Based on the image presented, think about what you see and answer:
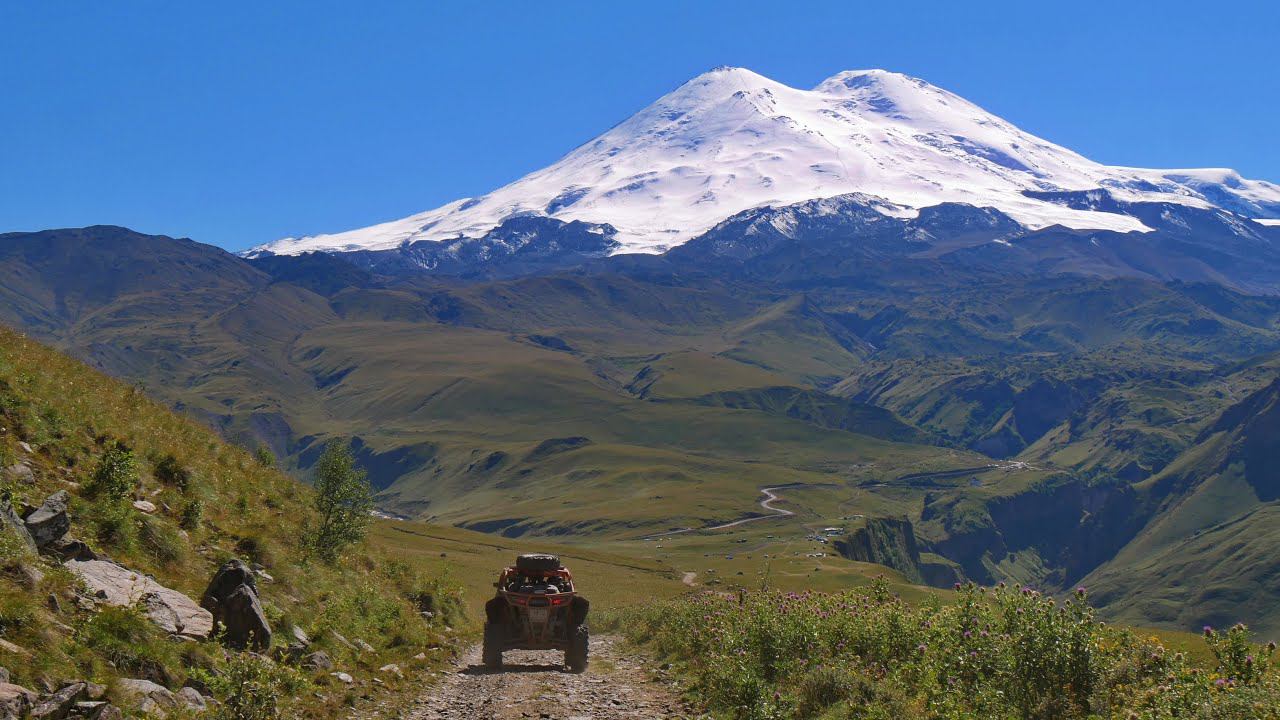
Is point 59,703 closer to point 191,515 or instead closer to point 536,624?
point 191,515

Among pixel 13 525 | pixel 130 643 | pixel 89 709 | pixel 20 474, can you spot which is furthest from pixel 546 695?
pixel 20 474

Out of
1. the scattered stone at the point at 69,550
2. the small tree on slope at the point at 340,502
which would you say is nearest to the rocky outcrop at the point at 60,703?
the scattered stone at the point at 69,550

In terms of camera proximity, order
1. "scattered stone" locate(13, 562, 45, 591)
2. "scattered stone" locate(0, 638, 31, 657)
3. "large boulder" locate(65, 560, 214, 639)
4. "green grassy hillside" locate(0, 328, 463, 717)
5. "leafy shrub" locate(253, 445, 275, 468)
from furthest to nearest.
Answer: "leafy shrub" locate(253, 445, 275, 468)
"large boulder" locate(65, 560, 214, 639)
"scattered stone" locate(13, 562, 45, 591)
"green grassy hillside" locate(0, 328, 463, 717)
"scattered stone" locate(0, 638, 31, 657)

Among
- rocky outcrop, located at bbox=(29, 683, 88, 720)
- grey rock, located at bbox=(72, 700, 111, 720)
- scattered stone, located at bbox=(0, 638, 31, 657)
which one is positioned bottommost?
grey rock, located at bbox=(72, 700, 111, 720)

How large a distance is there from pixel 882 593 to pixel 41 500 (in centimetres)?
1860

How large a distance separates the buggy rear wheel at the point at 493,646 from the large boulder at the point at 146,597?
1037 centimetres

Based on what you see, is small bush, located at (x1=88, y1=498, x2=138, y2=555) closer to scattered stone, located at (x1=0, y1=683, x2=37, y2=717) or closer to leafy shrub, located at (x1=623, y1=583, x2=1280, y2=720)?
scattered stone, located at (x1=0, y1=683, x2=37, y2=717)

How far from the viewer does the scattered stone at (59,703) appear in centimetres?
1210

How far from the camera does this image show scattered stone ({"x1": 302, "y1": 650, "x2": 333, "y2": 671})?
19625 mm

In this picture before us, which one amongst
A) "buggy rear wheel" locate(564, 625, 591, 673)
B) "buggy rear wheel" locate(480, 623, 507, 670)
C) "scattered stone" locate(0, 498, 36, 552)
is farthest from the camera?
"buggy rear wheel" locate(564, 625, 591, 673)

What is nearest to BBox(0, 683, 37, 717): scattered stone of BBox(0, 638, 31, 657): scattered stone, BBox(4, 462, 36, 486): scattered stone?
BBox(0, 638, 31, 657): scattered stone

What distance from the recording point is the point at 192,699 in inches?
587

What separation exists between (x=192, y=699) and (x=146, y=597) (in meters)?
2.46

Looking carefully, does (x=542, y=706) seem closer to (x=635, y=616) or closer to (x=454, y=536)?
(x=635, y=616)
